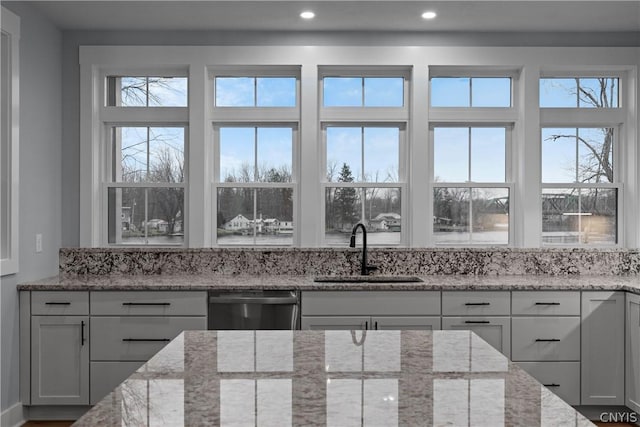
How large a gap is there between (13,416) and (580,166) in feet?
14.1

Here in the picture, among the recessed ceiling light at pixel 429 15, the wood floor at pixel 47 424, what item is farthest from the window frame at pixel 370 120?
the wood floor at pixel 47 424

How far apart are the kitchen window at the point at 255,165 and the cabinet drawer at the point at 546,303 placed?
1659mm

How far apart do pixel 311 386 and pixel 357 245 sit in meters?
2.93

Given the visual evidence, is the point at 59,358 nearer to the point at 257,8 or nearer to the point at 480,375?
the point at 257,8

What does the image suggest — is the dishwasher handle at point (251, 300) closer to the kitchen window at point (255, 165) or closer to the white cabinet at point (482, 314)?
the kitchen window at point (255, 165)

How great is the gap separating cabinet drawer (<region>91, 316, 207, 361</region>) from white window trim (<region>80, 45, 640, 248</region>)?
74 centimetres

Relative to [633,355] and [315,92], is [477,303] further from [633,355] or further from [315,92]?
[315,92]

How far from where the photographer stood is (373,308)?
3.49 meters

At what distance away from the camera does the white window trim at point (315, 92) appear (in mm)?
4027

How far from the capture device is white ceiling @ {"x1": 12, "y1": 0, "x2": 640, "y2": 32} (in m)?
3.55

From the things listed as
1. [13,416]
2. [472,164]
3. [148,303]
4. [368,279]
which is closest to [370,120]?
[472,164]

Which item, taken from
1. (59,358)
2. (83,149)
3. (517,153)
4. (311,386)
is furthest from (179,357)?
(517,153)

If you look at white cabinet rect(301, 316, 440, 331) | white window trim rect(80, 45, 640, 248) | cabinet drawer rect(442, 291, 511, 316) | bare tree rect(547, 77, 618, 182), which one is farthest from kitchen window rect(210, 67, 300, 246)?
bare tree rect(547, 77, 618, 182)

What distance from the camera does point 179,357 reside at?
151 centimetres
